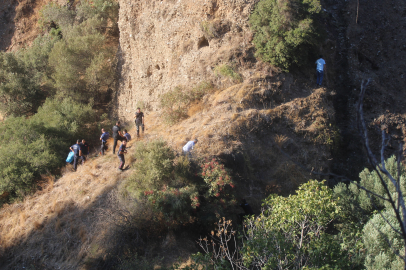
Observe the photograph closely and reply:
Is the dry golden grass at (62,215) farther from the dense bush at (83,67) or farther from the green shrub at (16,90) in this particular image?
the green shrub at (16,90)

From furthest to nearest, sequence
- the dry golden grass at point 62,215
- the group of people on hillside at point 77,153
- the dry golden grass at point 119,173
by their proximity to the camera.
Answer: the group of people on hillside at point 77,153 → the dry golden grass at point 119,173 → the dry golden grass at point 62,215

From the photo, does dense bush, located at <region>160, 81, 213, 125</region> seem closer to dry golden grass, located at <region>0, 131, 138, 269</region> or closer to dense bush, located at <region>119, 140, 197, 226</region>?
dense bush, located at <region>119, 140, 197, 226</region>

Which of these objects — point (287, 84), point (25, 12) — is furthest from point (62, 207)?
point (25, 12)

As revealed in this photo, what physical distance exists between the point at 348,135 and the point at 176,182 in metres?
7.79

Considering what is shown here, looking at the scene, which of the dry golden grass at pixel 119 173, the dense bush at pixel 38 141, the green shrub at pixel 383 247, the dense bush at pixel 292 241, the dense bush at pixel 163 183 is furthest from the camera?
the dense bush at pixel 38 141

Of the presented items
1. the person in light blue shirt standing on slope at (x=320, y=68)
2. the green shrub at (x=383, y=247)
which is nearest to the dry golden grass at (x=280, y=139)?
the person in light blue shirt standing on slope at (x=320, y=68)

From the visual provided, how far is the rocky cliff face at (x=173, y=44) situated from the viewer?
11.5m

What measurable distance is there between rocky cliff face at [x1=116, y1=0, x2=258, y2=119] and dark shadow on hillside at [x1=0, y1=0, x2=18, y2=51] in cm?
1220

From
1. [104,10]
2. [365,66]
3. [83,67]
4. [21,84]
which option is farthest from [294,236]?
[104,10]

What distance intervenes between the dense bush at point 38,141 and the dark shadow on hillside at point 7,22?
454 inches

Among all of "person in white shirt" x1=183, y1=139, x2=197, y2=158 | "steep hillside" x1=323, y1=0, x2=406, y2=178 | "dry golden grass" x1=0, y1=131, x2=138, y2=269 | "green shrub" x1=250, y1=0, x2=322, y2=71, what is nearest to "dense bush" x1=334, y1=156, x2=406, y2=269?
"steep hillside" x1=323, y1=0, x2=406, y2=178

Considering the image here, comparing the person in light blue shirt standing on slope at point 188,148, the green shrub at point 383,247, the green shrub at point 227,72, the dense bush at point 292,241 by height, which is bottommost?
the green shrub at point 383,247

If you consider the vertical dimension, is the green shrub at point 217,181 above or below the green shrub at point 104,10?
below

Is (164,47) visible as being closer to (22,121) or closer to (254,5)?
(254,5)
